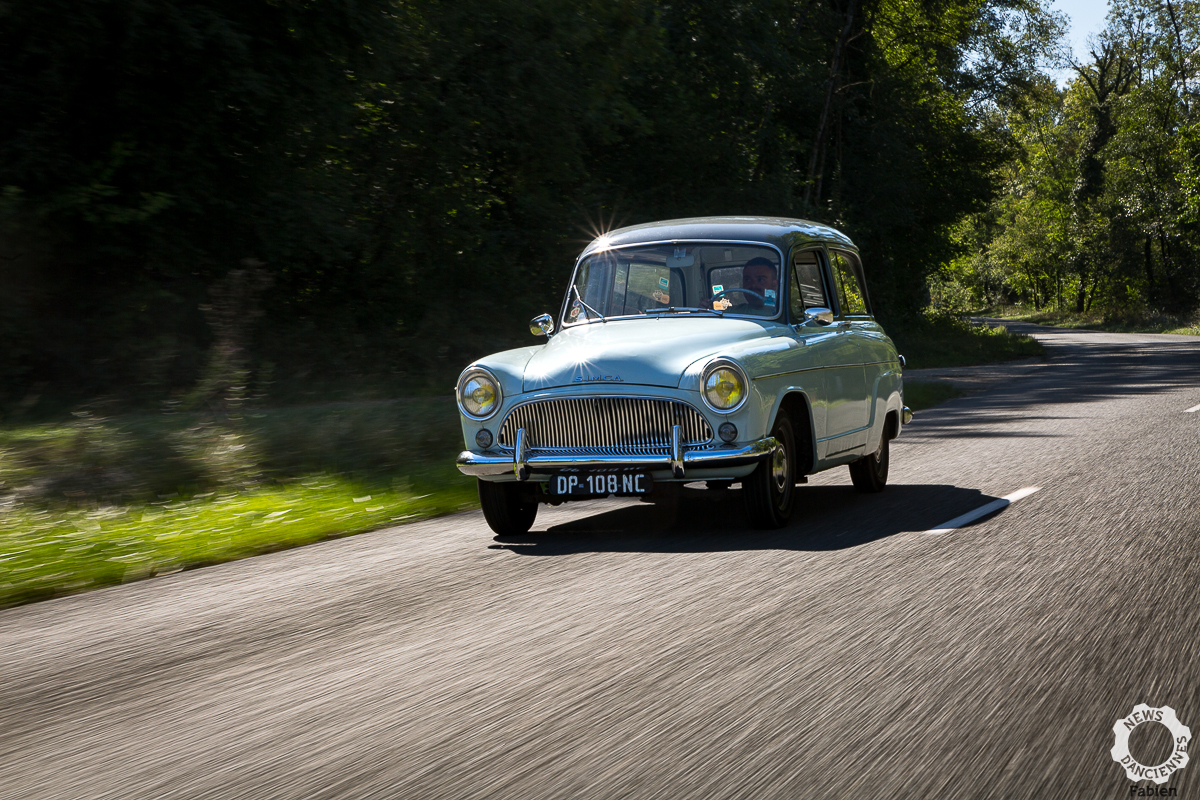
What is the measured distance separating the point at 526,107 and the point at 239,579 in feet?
54.5

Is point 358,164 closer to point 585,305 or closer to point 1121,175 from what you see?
point 585,305

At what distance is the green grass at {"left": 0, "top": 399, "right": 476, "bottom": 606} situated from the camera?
7.64 meters

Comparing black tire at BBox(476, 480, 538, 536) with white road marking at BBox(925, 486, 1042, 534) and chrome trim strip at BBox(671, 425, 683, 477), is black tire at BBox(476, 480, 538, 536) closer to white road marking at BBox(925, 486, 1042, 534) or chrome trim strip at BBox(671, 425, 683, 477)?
chrome trim strip at BBox(671, 425, 683, 477)

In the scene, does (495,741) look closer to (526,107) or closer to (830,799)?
(830,799)

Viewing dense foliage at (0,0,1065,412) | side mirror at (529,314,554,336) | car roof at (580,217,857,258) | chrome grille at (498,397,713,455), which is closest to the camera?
chrome grille at (498,397,713,455)

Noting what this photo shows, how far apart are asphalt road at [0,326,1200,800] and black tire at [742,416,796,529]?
152mm

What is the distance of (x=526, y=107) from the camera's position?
22391 millimetres

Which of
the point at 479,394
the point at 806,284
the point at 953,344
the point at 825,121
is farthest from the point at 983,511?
the point at 953,344

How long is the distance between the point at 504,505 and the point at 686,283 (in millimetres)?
2187

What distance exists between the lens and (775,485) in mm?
7910

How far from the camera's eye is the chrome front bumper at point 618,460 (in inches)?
296

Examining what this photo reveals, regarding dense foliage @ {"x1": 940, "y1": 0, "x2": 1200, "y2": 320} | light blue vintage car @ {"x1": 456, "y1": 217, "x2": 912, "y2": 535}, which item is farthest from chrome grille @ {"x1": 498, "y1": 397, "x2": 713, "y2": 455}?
dense foliage @ {"x1": 940, "y1": 0, "x2": 1200, "y2": 320}

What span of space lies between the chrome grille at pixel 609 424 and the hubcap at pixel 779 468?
57 centimetres

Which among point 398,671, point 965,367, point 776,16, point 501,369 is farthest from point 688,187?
point 398,671
